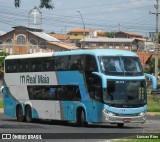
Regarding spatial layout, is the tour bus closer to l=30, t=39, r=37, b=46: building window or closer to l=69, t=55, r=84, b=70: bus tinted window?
l=69, t=55, r=84, b=70: bus tinted window

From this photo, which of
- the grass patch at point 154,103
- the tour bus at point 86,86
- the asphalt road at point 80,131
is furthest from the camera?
the grass patch at point 154,103

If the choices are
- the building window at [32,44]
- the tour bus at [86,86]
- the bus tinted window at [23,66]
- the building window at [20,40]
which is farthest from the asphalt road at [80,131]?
the building window at [20,40]

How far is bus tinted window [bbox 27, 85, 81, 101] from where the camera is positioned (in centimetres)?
3039

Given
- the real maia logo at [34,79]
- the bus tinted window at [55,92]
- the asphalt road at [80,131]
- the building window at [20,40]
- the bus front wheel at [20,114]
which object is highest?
the building window at [20,40]

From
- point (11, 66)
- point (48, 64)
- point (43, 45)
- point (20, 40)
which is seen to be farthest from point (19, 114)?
point (20, 40)

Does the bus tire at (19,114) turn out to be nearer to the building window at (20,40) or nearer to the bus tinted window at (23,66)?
the bus tinted window at (23,66)

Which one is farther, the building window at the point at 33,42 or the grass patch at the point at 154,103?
the building window at the point at 33,42

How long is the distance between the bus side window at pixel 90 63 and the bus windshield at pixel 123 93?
1026 mm

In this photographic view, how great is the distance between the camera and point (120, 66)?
28984 millimetres

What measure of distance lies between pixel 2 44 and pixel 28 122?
10038 cm

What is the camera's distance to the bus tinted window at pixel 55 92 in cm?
3039

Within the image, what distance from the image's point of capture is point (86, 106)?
2950 centimetres

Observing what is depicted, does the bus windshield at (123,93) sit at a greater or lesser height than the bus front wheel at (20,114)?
greater

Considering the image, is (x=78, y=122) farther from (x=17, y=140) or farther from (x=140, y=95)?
(x=17, y=140)
